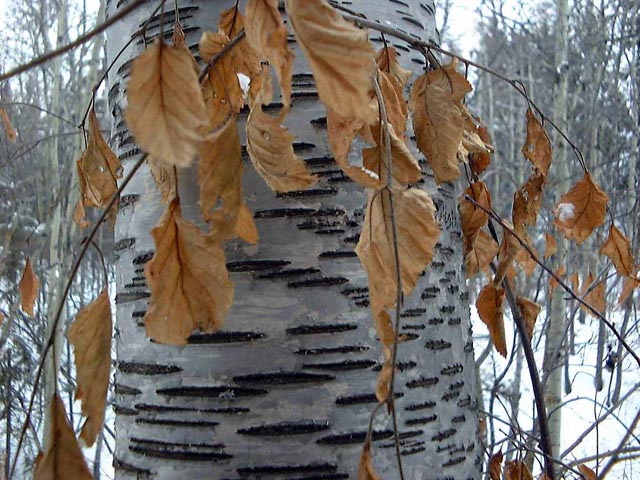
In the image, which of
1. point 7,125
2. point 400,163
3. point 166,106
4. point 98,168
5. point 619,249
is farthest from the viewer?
point 7,125

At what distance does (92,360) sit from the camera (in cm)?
37

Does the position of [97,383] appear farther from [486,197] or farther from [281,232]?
[486,197]

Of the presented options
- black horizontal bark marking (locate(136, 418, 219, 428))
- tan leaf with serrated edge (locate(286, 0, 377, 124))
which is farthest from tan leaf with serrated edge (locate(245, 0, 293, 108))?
black horizontal bark marking (locate(136, 418, 219, 428))

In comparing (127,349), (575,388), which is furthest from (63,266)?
(575,388)

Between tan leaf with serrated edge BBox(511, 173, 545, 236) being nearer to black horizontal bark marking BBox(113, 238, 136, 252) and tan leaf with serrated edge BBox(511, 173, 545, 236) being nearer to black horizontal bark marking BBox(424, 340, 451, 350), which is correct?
black horizontal bark marking BBox(424, 340, 451, 350)

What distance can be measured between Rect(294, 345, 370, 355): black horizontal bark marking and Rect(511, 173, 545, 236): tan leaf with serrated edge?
12.3 inches

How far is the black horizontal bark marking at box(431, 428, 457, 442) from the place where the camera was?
538 millimetres

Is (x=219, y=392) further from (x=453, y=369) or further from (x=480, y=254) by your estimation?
(x=480, y=254)

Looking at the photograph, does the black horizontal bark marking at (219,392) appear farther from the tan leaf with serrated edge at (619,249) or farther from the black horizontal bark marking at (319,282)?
the tan leaf with serrated edge at (619,249)

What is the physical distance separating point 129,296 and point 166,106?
1.09ft

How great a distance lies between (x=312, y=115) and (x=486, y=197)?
0.27m

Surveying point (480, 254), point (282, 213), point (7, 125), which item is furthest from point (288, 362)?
point (7, 125)

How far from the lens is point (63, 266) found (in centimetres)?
357

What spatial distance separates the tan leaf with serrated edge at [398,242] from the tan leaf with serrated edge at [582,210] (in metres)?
0.37
